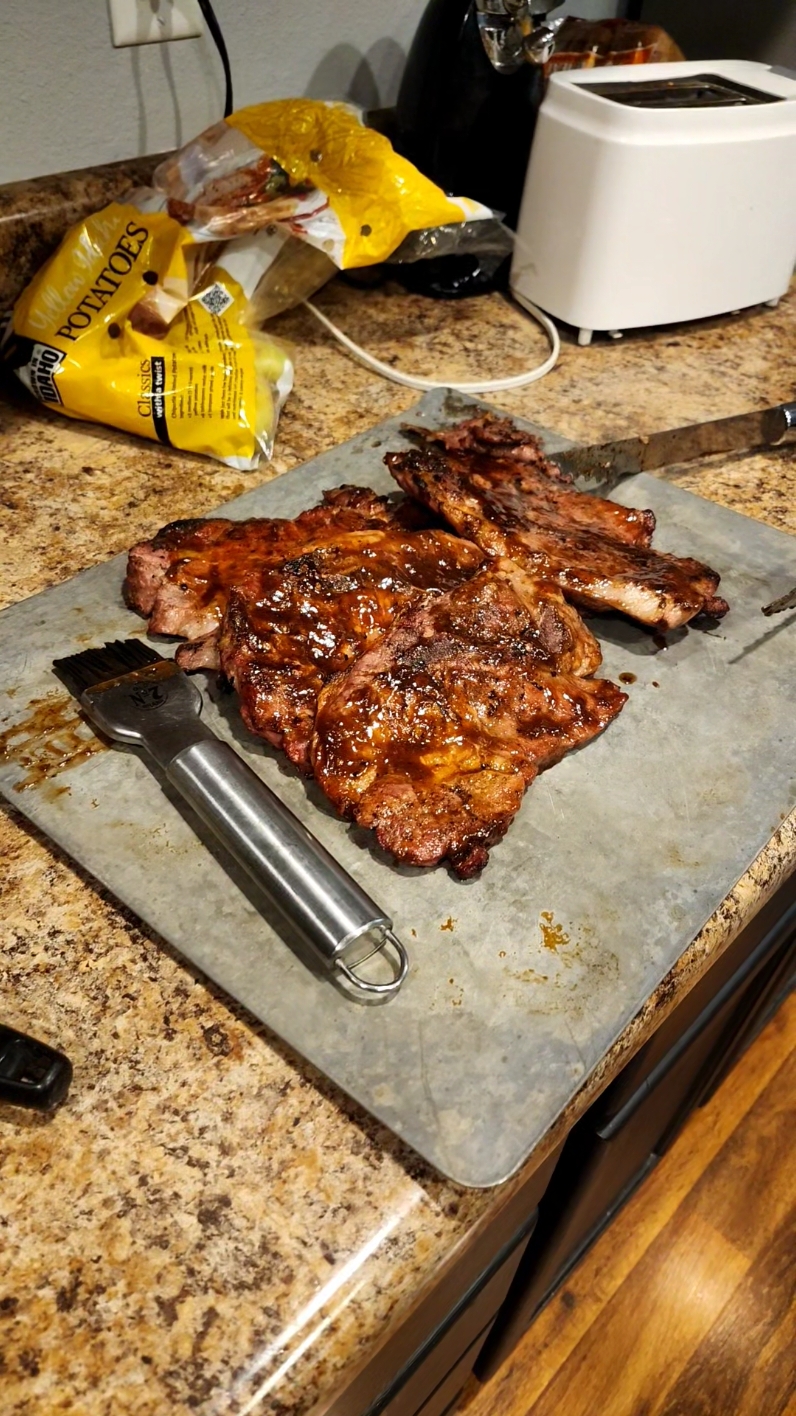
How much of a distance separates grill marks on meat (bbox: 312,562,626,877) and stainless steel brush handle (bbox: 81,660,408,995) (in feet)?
0.24

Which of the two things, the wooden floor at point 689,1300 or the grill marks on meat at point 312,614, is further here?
the wooden floor at point 689,1300

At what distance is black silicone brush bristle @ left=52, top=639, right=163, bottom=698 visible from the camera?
0.78 m

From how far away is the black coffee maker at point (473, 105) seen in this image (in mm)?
1285

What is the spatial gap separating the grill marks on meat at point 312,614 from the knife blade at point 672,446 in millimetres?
259

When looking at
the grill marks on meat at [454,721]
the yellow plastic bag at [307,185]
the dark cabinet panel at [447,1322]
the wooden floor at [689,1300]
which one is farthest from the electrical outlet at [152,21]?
the wooden floor at [689,1300]

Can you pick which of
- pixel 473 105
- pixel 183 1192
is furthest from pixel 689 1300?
pixel 473 105

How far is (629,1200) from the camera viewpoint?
146cm

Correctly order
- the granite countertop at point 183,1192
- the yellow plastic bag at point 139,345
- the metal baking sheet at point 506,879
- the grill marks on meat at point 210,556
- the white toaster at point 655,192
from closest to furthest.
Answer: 1. the granite countertop at point 183,1192
2. the metal baking sheet at point 506,879
3. the grill marks on meat at point 210,556
4. the yellow plastic bag at point 139,345
5. the white toaster at point 655,192

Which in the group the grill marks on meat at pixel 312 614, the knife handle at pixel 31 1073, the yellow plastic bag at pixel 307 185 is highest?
the yellow plastic bag at pixel 307 185

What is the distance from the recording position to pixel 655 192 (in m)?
1.26

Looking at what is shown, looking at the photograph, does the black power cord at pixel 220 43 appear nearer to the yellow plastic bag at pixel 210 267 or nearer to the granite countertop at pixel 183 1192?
the yellow plastic bag at pixel 210 267

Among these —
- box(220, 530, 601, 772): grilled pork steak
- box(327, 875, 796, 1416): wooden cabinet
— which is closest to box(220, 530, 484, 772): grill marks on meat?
box(220, 530, 601, 772): grilled pork steak

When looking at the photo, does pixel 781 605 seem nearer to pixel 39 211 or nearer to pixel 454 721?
pixel 454 721

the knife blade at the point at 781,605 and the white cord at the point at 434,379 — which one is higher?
the white cord at the point at 434,379
